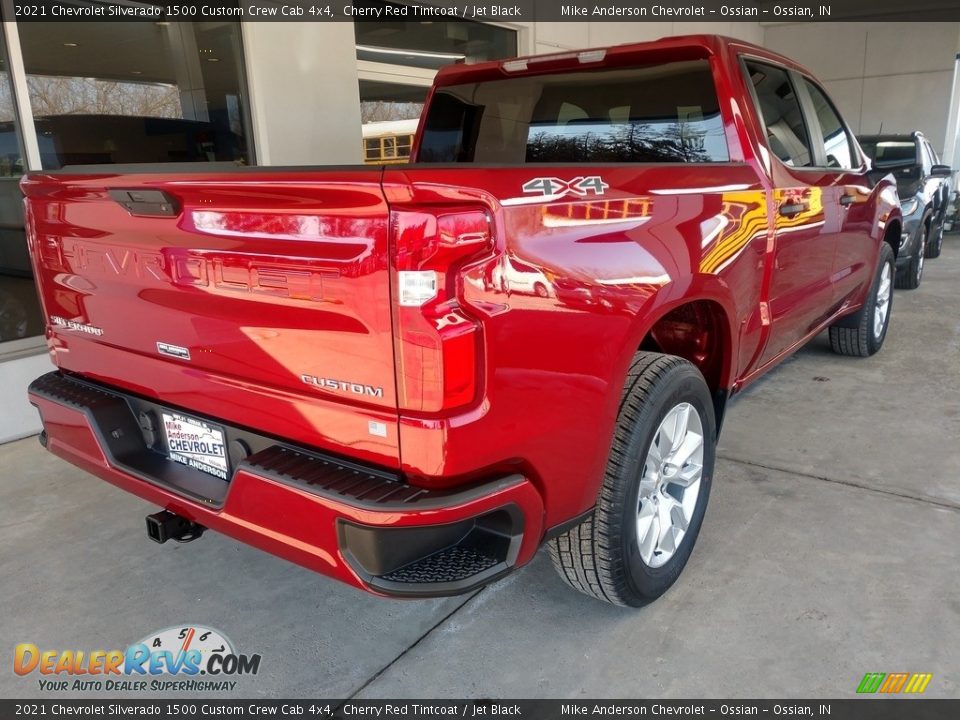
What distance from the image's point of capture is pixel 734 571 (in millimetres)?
2668

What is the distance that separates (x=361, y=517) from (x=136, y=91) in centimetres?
437

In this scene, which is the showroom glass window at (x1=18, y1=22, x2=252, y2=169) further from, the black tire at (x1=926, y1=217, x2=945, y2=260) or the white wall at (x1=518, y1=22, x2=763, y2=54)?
the black tire at (x1=926, y1=217, x2=945, y2=260)

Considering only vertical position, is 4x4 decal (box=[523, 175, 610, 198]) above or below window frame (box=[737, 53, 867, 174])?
below

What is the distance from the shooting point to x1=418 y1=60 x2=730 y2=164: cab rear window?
9.51 ft

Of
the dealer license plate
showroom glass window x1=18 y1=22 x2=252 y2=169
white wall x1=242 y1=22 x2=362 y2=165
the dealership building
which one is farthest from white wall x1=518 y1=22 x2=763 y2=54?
the dealer license plate

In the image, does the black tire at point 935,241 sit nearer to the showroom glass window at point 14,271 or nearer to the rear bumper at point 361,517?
the rear bumper at point 361,517

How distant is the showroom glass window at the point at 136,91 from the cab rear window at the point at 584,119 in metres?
2.27

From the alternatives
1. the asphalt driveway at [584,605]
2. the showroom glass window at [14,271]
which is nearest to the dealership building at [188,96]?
the showroom glass window at [14,271]

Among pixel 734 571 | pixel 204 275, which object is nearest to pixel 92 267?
pixel 204 275

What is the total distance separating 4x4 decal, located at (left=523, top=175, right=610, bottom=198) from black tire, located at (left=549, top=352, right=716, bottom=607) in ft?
2.08

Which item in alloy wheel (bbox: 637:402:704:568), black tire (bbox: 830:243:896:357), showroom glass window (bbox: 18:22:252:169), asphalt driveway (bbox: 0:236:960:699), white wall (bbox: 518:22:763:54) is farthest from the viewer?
white wall (bbox: 518:22:763:54)

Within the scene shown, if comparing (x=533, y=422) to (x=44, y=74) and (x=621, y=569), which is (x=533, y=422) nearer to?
(x=621, y=569)

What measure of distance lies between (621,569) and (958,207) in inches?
583

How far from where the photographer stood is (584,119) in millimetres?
3168
